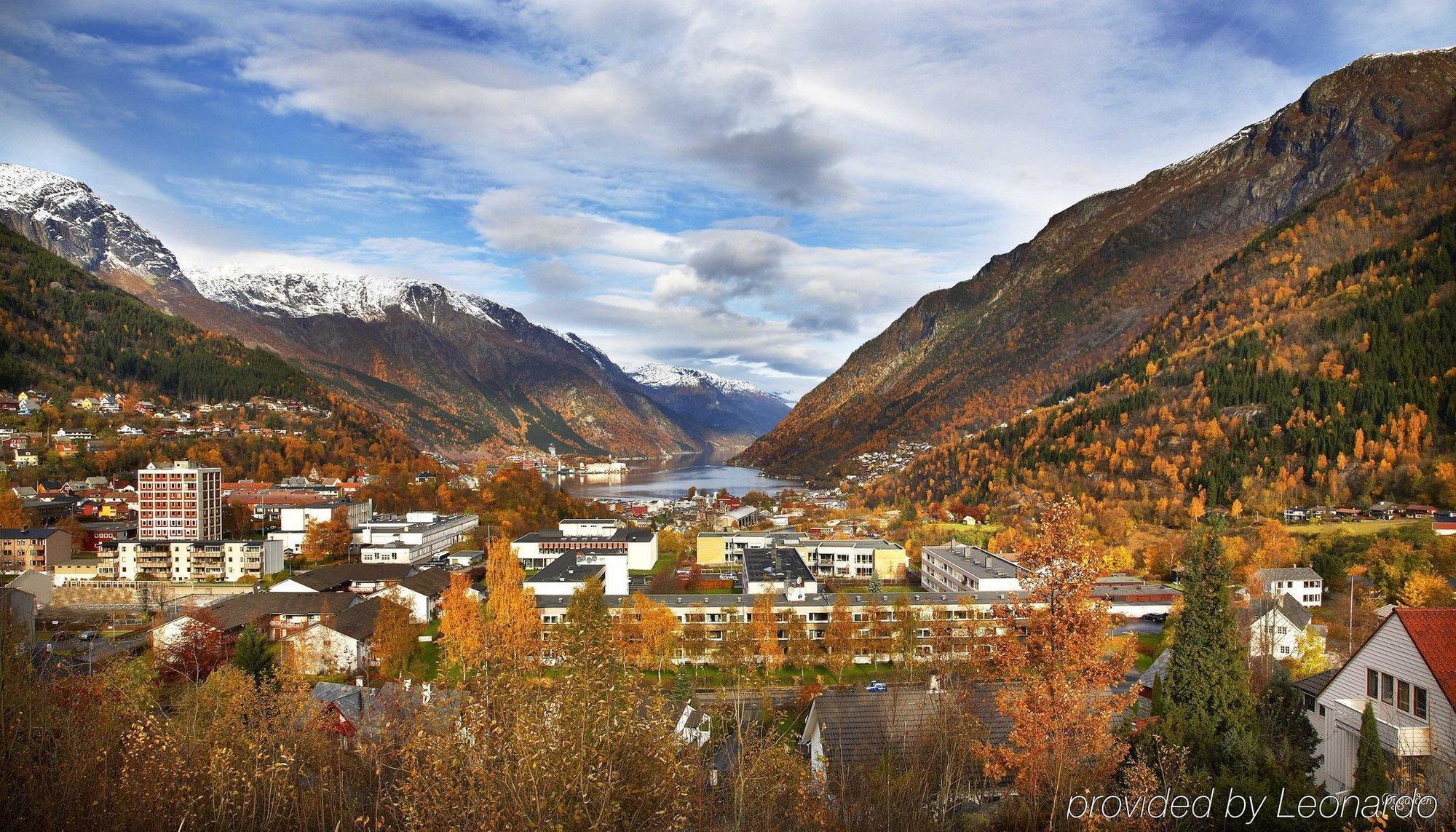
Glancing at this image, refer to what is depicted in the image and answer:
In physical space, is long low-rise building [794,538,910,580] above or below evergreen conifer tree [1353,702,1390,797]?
below

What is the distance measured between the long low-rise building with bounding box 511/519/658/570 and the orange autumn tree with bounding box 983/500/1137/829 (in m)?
27.0

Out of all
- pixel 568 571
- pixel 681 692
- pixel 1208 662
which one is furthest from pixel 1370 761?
pixel 568 571

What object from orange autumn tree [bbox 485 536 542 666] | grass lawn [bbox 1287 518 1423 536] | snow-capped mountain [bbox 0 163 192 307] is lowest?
orange autumn tree [bbox 485 536 542 666]

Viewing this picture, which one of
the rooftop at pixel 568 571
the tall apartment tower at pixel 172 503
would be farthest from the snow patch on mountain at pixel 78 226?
the rooftop at pixel 568 571

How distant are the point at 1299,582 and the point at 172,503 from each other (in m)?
43.2

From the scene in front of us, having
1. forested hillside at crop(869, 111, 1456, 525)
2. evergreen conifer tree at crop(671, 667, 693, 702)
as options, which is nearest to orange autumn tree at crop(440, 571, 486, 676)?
evergreen conifer tree at crop(671, 667, 693, 702)

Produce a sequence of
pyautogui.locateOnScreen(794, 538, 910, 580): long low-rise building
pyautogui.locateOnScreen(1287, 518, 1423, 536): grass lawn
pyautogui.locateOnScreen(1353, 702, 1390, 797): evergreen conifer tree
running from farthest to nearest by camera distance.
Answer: pyautogui.locateOnScreen(794, 538, 910, 580): long low-rise building
pyautogui.locateOnScreen(1287, 518, 1423, 536): grass lawn
pyautogui.locateOnScreen(1353, 702, 1390, 797): evergreen conifer tree

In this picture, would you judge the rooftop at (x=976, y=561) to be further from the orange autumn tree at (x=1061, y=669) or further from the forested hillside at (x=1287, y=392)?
the orange autumn tree at (x=1061, y=669)

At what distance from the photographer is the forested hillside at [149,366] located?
54.6 m

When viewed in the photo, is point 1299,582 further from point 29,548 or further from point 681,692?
point 29,548

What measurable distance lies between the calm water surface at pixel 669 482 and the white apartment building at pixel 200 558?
4394 cm

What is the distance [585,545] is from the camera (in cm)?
3431

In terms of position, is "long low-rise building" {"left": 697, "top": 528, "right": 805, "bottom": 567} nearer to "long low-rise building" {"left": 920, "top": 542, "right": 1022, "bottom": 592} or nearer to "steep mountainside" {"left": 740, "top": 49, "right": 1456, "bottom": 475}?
"long low-rise building" {"left": 920, "top": 542, "right": 1022, "bottom": 592}

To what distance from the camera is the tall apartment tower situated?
34219mm
